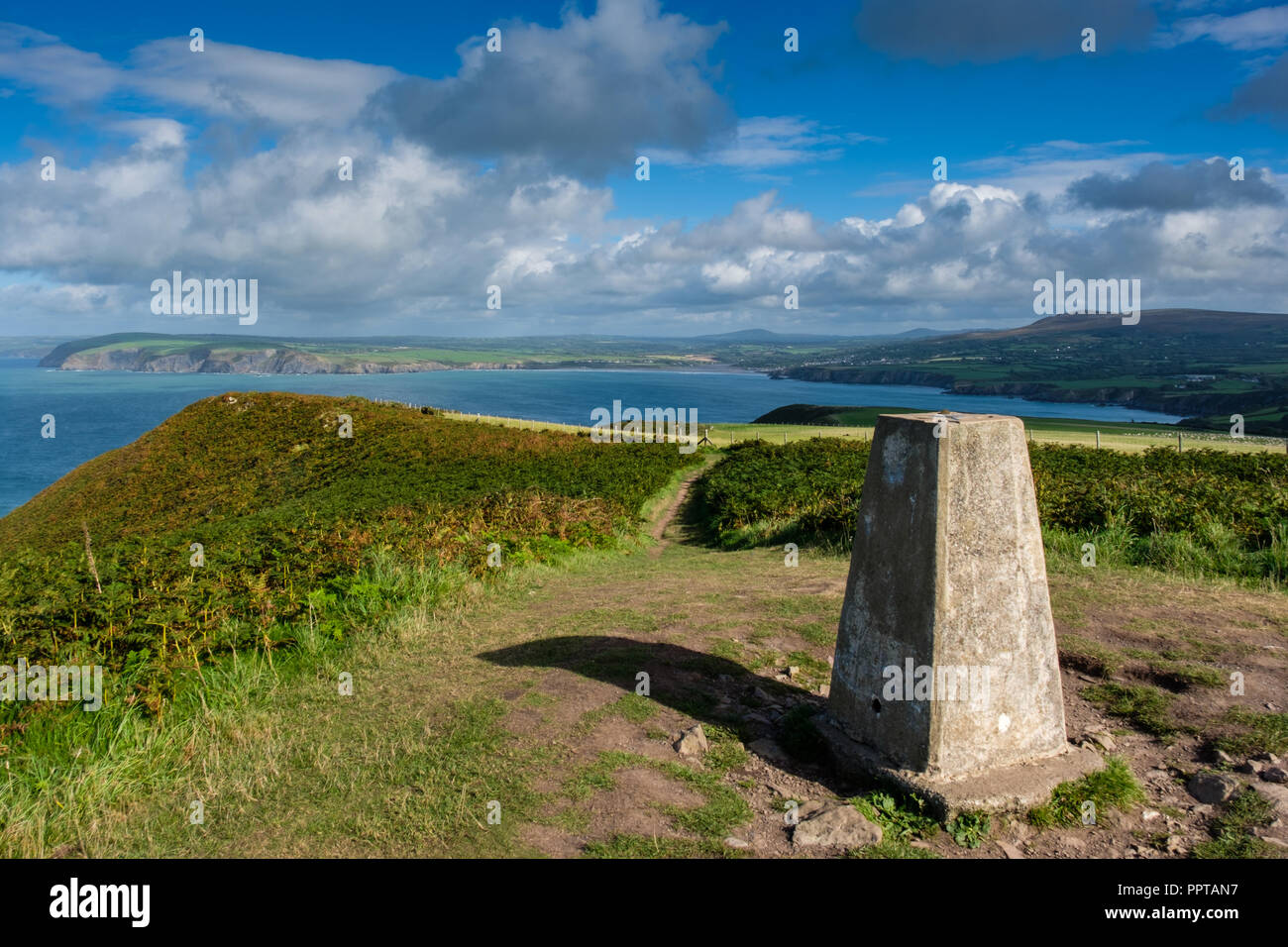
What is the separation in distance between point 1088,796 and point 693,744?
8.44 ft

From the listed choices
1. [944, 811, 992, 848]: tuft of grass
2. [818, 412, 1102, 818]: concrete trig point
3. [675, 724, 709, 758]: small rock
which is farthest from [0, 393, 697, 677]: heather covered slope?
[944, 811, 992, 848]: tuft of grass

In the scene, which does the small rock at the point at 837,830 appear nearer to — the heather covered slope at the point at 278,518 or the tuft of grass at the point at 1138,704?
the tuft of grass at the point at 1138,704

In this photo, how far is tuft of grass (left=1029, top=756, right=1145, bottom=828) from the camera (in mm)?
4508

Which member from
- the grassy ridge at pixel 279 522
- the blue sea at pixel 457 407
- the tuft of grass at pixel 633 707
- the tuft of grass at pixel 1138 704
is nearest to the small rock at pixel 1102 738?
the tuft of grass at pixel 1138 704

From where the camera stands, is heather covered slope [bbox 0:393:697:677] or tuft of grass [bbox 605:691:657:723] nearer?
tuft of grass [bbox 605:691:657:723]

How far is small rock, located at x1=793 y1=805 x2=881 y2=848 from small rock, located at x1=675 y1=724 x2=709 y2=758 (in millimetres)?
1043

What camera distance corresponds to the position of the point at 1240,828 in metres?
4.29

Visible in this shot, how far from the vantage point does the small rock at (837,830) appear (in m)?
4.28

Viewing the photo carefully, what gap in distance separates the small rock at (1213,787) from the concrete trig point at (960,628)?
2.05 ft

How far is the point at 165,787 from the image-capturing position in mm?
5031

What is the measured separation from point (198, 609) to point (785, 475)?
18885 mm

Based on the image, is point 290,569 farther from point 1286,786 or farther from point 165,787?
point 1286,786

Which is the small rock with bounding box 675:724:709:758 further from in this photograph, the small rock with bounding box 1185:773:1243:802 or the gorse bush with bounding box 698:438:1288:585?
the gorse bush with bounding box 698:438:1288:585
